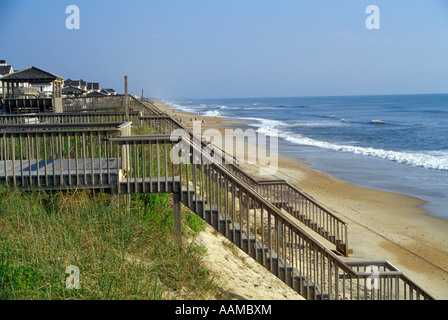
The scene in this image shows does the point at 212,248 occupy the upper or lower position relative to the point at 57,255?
lower

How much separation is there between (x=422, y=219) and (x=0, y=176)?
43.4 ft

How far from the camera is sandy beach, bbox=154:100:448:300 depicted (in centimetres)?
1077

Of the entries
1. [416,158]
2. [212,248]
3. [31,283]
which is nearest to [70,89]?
[416,158]

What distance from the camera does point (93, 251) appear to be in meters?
5.27

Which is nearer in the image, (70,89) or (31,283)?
(31,283)

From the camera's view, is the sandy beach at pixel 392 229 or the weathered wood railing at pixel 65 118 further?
the weathered wood railing at pixel 65 118

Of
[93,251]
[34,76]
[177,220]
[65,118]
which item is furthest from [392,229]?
[34,76]

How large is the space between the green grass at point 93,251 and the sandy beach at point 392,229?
2.42 metres

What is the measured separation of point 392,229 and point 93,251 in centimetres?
1122

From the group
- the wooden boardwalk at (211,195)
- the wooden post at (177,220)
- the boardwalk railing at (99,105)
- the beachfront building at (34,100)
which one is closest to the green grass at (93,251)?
the wooden post at (177,220)

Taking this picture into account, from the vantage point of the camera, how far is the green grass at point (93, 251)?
470 cm

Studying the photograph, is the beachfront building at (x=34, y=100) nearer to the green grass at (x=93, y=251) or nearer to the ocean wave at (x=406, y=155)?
the green grass at (x=93, y=251)
